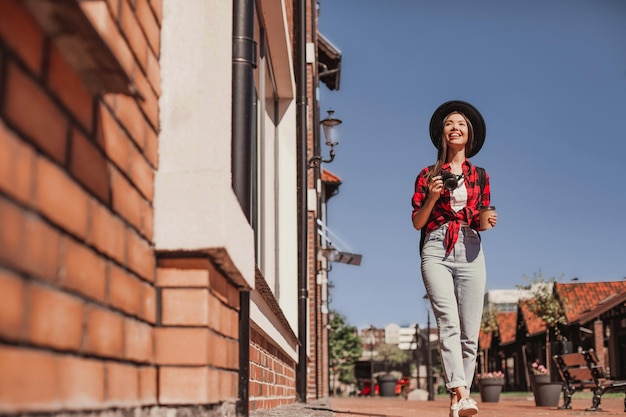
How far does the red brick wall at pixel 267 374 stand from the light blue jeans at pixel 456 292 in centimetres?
108

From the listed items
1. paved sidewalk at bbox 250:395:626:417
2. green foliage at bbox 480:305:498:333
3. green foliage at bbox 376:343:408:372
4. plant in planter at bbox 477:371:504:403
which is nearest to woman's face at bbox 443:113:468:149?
paved sidewalk at bbox 250:395:626:417

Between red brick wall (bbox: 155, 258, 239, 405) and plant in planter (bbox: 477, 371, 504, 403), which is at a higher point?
red brick wall (bbox: 155, 258, 239, 405)

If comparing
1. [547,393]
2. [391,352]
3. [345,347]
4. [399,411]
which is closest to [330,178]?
[547,393]

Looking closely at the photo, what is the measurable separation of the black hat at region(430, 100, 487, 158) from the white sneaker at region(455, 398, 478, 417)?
160 cm

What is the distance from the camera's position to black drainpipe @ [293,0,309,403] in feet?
28.5

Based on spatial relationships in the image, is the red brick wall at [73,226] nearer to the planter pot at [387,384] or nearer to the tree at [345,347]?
the planter pot at [387,384]

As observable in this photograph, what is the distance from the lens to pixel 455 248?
16.2 ft

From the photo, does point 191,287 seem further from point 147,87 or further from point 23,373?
point 23,373

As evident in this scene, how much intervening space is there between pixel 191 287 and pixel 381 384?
115ft

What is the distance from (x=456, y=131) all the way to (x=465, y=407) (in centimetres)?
168

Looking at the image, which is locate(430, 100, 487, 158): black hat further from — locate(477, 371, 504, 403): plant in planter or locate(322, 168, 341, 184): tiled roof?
locate(322, 168, 341, 184): tiled roof

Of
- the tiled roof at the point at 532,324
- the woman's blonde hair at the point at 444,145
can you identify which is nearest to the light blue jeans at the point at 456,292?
the woman's blonde hair at the point at 444,145

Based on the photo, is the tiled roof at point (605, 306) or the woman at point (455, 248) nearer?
the woman at point (455, 248)

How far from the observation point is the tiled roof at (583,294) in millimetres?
40331
